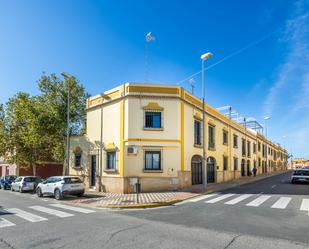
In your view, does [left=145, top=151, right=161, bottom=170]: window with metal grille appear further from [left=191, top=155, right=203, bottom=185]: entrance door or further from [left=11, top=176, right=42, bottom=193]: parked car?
[left=11, top=176, right=42, bottom=193]: parked car

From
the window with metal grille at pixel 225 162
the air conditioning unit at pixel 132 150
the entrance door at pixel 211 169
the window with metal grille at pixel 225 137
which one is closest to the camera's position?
the air conditioning unit at pixel 132 150

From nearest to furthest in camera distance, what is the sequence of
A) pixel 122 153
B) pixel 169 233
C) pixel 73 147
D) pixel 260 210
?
pixel 169 233
pixel 260 210
pixel 122 153
pixel 73 147

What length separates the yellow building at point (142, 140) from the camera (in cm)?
1979

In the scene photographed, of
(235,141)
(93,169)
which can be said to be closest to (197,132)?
(93,169)

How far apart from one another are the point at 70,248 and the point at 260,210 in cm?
836

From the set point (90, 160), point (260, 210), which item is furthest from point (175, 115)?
point (260, 210)

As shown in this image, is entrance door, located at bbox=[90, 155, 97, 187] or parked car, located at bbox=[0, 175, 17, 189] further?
parked car, located at bbox=[0, 175, 17, 189]

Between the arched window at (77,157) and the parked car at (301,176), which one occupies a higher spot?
the arched window at (77,157)

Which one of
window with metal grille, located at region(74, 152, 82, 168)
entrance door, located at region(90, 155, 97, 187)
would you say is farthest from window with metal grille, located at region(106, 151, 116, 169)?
window with metal grille, located at region(74, 152, 82, 168)

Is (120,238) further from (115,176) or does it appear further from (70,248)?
(115,176)

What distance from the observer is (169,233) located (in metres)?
7.92

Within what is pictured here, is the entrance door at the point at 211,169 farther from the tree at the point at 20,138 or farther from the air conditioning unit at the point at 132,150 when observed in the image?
the tree at the point at 20,138

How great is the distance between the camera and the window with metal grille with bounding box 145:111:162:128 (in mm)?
20562

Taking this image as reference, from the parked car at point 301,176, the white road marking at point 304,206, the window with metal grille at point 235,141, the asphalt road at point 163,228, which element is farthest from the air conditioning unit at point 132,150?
the window with metal grille at point 235,141
